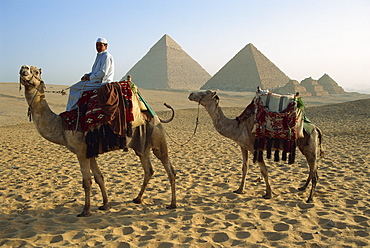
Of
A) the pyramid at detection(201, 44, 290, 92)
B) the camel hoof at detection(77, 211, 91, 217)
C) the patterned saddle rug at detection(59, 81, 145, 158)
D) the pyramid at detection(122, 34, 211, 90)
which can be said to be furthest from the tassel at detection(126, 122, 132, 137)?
the pyramid at detection(122, 34, 211, 90)

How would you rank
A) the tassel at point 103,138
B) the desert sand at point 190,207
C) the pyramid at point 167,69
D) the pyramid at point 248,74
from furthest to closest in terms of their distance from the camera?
1. the pyramid at point 167,69
2. the pyramid at point 248,74
3. the tassel at point 103,138
4. the desert sand at point 190,207

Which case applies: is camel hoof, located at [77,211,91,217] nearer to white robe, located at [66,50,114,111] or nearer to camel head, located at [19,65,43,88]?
white robe, located at [66,50,114,111]

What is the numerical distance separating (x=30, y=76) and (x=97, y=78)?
2.68 feet

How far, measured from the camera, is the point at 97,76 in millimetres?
4238

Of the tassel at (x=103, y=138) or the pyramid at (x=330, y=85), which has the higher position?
the pyramid at (x=330, y=85)

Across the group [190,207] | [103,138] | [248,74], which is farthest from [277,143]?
[248,74]

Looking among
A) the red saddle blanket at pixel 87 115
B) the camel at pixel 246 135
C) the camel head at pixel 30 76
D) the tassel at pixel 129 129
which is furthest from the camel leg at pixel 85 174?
the camel at pixel 246 135

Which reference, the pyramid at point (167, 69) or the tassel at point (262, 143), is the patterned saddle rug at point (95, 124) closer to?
the tassel at point (262, 143)

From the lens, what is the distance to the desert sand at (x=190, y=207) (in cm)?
353

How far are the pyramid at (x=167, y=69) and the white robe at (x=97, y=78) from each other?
144023 millimetres

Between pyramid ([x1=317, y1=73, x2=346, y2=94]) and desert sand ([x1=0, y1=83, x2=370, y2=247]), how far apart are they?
98440 mm

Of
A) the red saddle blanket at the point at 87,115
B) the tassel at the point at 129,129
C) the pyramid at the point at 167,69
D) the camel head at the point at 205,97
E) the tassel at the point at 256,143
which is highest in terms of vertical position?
the pyramid at the point at 167,69

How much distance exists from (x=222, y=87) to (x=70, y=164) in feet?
327

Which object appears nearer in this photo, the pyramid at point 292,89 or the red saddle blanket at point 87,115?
the red saddle blanket at point 87,115
